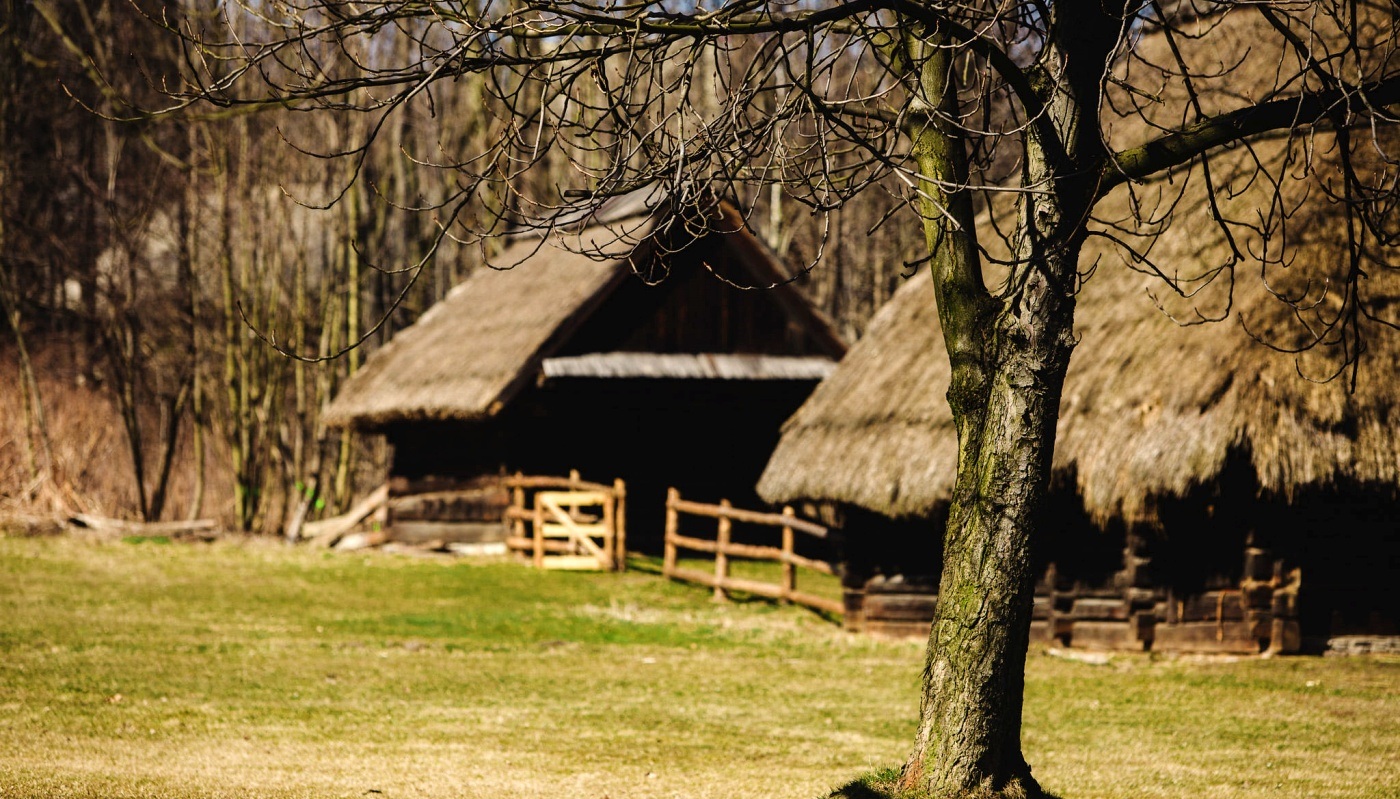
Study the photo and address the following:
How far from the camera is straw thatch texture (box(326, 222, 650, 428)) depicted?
18312 mm

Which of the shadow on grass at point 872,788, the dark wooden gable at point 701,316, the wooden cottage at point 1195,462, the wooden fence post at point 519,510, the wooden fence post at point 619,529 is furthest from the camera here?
the dark wooden gable at point 701,316

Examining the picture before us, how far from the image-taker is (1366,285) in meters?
10.7

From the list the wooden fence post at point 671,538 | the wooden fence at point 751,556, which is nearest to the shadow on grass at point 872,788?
the wooden fence at point 751,556

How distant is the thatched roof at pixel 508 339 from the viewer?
60.1 feet

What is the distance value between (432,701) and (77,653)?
3.37 m

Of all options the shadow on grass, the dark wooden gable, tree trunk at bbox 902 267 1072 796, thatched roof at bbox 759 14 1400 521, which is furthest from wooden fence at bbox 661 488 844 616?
tree trunk at bbox 902 267 1072 796

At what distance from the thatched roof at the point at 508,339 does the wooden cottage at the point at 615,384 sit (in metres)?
0.04

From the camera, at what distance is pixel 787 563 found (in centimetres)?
1509

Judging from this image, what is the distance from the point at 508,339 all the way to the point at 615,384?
1.66 m

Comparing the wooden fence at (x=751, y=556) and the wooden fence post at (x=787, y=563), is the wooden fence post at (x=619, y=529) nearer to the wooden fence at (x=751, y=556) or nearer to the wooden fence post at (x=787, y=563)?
the wooden fence at (x=751, y=556)

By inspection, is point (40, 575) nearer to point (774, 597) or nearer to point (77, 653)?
point (77, 653)

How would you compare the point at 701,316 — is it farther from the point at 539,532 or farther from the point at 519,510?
the point at 539,532

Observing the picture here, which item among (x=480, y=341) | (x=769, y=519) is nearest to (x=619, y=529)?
(x=769, y=519)

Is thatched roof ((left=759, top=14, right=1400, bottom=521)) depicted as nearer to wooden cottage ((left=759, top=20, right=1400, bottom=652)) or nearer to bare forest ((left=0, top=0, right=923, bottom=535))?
wooden cottage ((left=759, top=20, right=1400, bottom=652))
